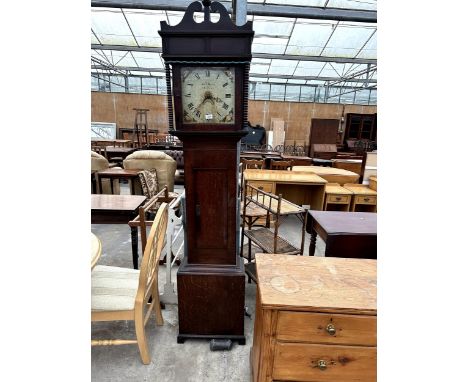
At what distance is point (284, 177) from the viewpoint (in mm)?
4176

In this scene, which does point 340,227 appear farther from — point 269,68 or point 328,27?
point 269,68

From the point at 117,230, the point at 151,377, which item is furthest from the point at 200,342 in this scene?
the point at 117,230

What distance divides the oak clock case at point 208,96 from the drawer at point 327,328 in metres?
1.00

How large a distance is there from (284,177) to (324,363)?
10.5 feet

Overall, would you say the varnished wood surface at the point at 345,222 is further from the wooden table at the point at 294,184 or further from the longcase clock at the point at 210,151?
the wooden table at the point at 294,184

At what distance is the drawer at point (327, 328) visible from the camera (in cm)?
108

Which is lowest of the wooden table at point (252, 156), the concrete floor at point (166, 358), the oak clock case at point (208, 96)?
the concrete floor at point (166, 358)

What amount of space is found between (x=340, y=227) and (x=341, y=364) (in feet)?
2.99

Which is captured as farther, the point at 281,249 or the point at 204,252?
the point at 281,249

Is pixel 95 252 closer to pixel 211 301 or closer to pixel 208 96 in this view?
pixel 211 301

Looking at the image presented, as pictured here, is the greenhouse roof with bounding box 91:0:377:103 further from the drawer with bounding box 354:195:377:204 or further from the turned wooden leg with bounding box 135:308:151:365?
the turned wooden leg with bounding box 135:308:151:365

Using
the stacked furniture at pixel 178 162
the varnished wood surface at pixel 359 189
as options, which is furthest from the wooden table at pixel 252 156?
the varnished wood surface at pixel 359 189

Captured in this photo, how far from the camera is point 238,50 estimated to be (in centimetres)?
137

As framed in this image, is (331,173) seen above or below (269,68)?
below
